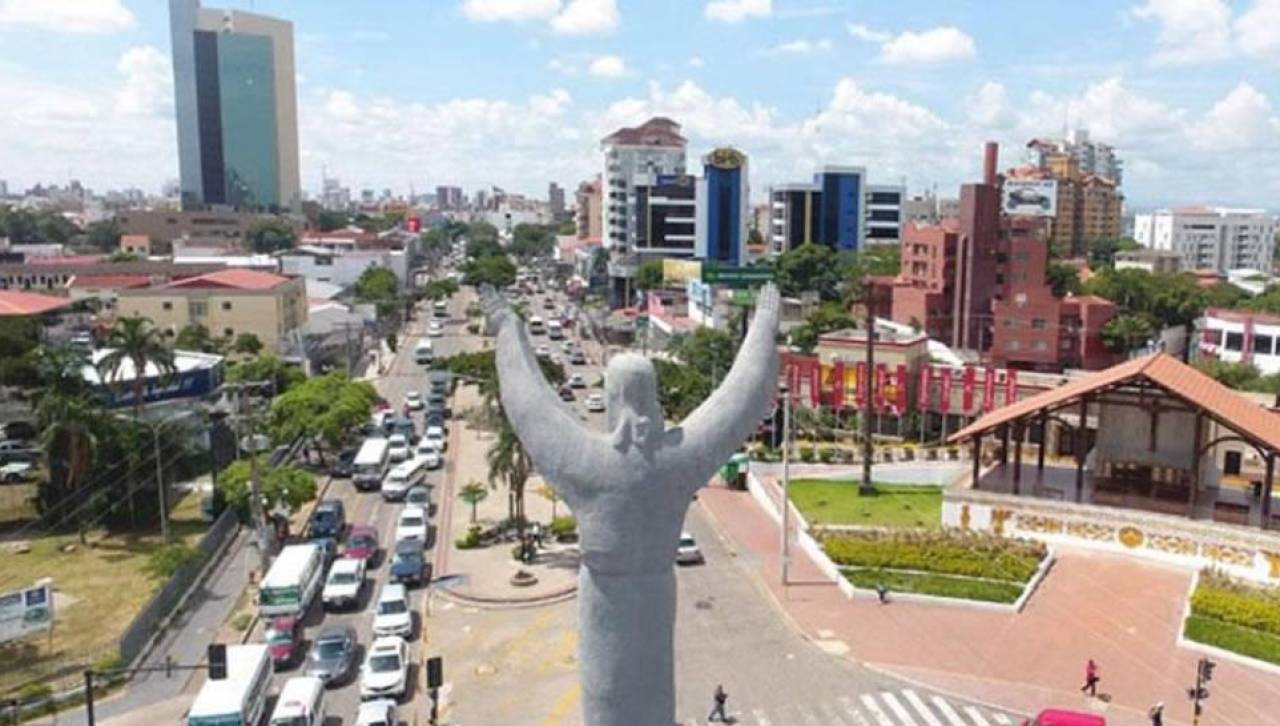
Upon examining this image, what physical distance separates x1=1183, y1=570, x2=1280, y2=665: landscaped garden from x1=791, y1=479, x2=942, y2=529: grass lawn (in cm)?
895

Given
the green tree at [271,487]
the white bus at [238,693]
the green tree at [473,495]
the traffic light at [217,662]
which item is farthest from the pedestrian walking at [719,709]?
the green tree at [271,487]

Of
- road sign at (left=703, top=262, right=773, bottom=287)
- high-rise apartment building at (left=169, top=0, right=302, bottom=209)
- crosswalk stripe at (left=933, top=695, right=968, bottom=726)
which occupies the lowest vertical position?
crosswalk stripe at (left=933, top=695, right=968, bottom=726)

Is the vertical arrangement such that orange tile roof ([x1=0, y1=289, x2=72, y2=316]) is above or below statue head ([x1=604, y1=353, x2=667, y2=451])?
below

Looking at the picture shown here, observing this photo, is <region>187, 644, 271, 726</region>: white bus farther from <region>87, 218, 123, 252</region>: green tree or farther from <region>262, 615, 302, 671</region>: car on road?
<region>87, 218, 123, 252</region>: green tree

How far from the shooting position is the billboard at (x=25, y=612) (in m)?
24.0

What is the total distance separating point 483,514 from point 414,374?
112 feet

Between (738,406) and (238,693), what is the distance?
1359 cm

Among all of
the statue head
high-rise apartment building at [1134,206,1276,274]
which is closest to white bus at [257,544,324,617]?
the statue head

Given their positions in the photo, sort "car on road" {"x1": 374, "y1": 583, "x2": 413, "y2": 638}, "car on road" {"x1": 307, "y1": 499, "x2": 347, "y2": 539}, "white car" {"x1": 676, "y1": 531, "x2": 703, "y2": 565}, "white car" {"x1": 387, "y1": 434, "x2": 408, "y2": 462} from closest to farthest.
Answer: "car on road" {"x1": 374, "y1": 583, "x2": 413, "y2": 638}
"white car" {"x1": 676, "y1": 531, "x2": 703, "y2": 565}
"car on road" {"x1": 307, "y1": 499, "x2": 347, "y2": 539}
"white car" {"x1": 387, "y1": 434, "x2": 408, "y2": 462}

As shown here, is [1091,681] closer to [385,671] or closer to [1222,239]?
[385,671]

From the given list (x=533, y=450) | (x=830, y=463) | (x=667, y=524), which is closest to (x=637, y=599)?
(x=667, y=524)

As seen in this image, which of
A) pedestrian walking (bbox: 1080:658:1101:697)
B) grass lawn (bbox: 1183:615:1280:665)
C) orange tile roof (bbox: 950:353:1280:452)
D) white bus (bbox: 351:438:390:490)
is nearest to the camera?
pedestrian walking (bbox: 1080:658:1101:697)

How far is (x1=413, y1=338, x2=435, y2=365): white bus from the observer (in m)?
73.4

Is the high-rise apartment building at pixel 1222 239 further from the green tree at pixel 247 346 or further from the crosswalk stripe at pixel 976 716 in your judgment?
the crosswalk stripe at pixel 976 716
